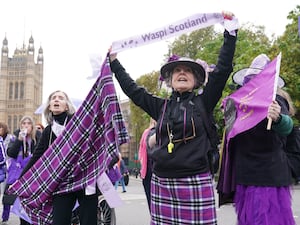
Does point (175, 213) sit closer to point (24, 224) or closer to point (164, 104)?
point (164, 104)

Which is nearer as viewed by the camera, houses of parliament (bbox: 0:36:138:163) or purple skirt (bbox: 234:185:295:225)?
purple skirt (bbox: 234:185:295:225)

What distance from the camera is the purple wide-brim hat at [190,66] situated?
3.77m

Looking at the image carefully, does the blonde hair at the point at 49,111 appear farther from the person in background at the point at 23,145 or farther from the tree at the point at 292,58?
the tree at the point at 292,58

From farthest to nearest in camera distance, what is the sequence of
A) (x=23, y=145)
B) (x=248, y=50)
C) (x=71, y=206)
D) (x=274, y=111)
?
(x=248, y=50) → (x=23, y=145) → (x=71, y=206) → (x=274, y=111)

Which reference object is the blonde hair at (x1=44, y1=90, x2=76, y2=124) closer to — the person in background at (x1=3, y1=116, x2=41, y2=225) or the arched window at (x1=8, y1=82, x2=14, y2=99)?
the person in background at (x1=3, y1=116, x2=41, y2=225)

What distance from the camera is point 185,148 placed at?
349 cm

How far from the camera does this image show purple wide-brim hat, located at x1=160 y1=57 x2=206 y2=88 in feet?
12.4

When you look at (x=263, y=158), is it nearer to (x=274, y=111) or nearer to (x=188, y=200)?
(x=274, y=111)

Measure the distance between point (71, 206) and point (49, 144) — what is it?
0.72 metres

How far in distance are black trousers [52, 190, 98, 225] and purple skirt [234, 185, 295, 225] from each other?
1593mm

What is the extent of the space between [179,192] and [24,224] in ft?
14.2

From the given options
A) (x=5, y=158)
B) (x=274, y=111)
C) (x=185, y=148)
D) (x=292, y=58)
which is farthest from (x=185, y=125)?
(x=292, y=58)

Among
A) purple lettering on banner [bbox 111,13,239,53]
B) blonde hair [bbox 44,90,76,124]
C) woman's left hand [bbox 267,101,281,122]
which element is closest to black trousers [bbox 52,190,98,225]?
blonde hair [bbox 44,90,76,124]

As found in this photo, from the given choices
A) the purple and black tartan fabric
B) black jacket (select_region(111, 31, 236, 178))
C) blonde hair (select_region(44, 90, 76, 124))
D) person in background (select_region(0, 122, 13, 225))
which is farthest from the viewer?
person in background (select_region(0, 122, 13, 225))
